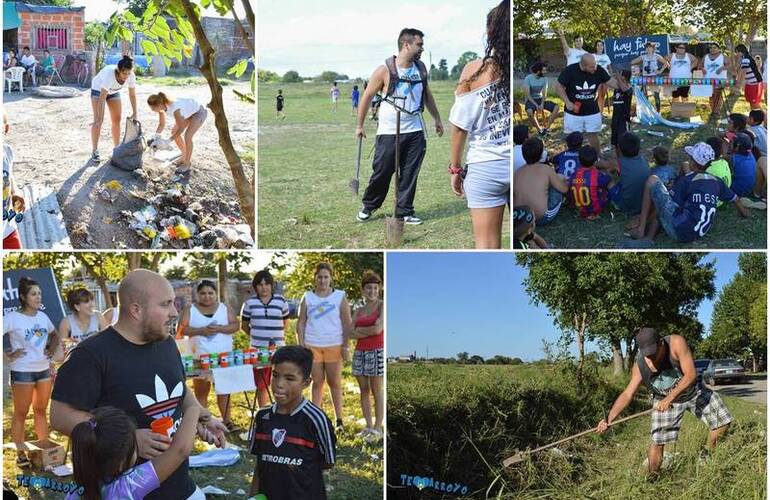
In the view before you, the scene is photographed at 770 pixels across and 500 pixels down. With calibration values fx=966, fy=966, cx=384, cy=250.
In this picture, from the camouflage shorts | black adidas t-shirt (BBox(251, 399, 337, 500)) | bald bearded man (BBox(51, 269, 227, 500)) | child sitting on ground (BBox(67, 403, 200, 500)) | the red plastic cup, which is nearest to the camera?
child sitting on ground (BBox(67, 403, 200, 500))

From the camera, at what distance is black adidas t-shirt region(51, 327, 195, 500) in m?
3.66

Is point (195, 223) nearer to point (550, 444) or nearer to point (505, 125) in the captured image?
point (505, 125)

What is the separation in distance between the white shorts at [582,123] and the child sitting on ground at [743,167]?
69 cm

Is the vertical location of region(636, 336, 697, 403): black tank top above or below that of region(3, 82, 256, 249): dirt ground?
below

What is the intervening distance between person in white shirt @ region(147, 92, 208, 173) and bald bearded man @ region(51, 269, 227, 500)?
1258mm

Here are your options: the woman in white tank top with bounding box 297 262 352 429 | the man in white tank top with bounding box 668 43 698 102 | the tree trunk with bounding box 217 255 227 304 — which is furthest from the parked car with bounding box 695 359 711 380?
the tree trunk with bounding box 217 255 227 304

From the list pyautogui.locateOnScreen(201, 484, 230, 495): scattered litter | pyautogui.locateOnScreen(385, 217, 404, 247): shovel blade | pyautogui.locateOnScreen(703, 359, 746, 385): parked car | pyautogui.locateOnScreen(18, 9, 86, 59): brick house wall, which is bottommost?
pyautogui.locateOnScreen(201, 484, 230, 495): scattered litter

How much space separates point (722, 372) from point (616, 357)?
503mm

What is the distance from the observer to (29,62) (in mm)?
5168

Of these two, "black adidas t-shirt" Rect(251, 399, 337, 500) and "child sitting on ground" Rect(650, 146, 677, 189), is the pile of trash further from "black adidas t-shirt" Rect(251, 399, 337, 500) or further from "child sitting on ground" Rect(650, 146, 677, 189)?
"child sitting on ground" Rect(650, 146, 677, 189)

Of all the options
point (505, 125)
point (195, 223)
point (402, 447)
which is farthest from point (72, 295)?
point (505, 125)

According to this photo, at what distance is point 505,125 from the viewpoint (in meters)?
4.77

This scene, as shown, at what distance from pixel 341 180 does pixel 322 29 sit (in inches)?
30.4

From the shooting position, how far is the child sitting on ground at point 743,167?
490cm
